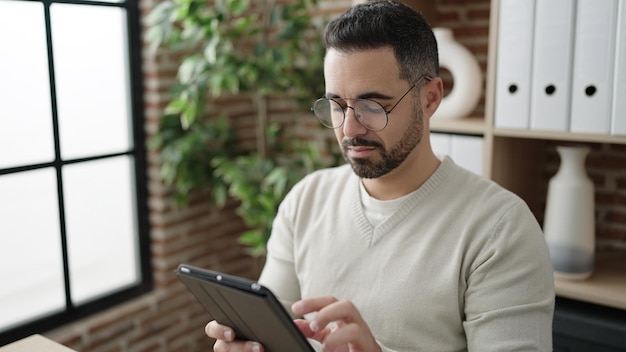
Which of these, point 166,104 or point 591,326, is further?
point 166,104

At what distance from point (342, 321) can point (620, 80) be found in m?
1.01

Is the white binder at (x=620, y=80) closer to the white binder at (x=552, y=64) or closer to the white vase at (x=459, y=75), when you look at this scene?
the white binder at (x=552, y=64)

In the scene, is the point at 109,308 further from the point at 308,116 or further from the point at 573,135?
the point at 573,135

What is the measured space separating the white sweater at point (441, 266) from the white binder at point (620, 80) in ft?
1.61

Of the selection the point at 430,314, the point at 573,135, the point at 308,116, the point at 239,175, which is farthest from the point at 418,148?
the point at 308,116

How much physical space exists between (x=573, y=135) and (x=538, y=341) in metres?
0.72

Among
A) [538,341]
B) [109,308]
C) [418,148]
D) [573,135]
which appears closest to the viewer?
[538,341]

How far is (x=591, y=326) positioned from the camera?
5.43 ft

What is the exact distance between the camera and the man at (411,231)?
1200mm

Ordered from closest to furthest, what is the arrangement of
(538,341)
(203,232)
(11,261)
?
(538,341) < (11,261) < (203,232)

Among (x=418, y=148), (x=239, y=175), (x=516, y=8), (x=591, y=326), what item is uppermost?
(x=516, y=8)

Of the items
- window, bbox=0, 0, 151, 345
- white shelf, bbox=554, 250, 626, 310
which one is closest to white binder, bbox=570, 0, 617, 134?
white shelf, bbox=554, 250, 626, 310

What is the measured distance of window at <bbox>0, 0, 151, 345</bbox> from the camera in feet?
6.75

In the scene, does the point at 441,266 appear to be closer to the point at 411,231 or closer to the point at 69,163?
the point at 411,231
